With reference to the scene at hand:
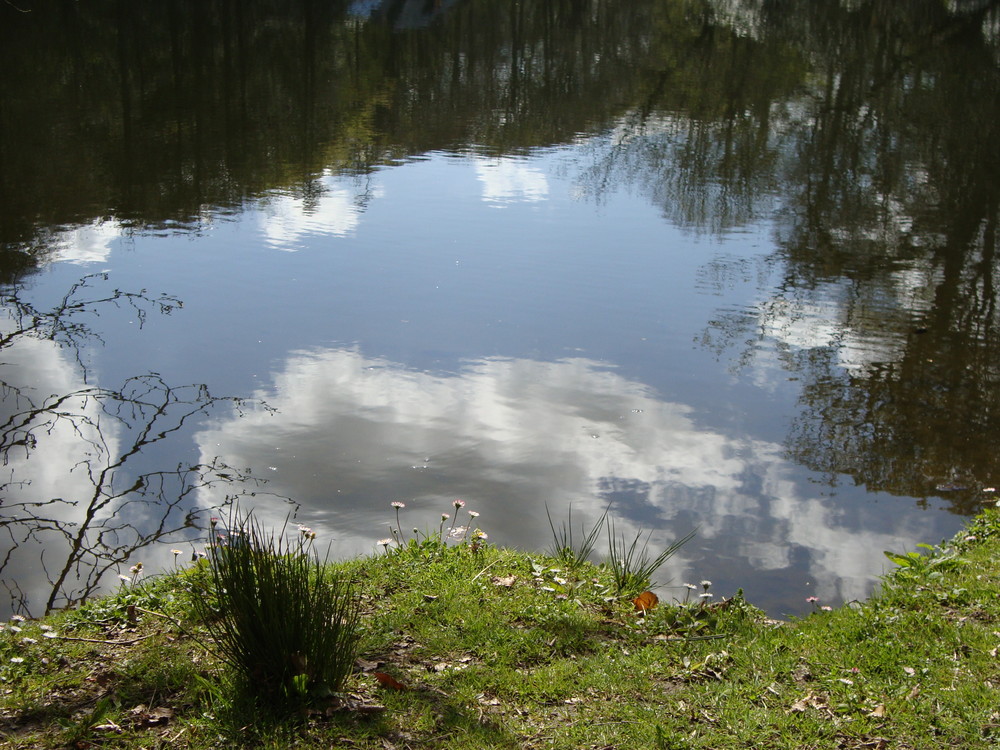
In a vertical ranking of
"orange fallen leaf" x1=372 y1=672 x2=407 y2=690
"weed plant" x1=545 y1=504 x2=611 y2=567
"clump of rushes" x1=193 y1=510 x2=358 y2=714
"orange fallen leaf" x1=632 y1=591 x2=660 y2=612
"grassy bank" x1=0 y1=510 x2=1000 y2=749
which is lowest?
"weed plant" x1=545 y1=504 x2=611 y2=567

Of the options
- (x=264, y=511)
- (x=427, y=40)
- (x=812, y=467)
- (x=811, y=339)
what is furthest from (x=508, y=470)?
(x=427, y=40)

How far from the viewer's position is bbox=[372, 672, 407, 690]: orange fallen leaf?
4.20 meters

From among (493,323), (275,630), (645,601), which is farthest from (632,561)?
(493,323)

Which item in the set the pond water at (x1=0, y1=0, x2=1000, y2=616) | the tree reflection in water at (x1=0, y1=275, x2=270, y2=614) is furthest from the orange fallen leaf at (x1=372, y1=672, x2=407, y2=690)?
the tree reflection in water at (x1=0, y1=275, x2=270, y2=614)

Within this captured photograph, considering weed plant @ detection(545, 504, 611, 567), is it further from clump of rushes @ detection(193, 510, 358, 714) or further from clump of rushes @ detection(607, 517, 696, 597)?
clump of rushes @ detection(193, 510, 358, 714)

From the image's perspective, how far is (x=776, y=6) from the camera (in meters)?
45.7

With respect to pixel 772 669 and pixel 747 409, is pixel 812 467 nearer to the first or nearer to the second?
pixel 747 409

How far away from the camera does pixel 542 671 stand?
4504mm

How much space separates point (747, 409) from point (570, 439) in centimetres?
185

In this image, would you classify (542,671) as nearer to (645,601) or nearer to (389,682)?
(389,682)

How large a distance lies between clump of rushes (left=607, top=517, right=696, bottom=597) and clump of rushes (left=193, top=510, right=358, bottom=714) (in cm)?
200

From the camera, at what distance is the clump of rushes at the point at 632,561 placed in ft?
18.0

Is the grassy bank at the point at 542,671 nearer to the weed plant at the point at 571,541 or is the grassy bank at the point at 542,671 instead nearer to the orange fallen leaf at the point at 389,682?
the orange fallen leaf at the point at 389,682

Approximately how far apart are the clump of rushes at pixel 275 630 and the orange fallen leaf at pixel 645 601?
1862 millimetres
